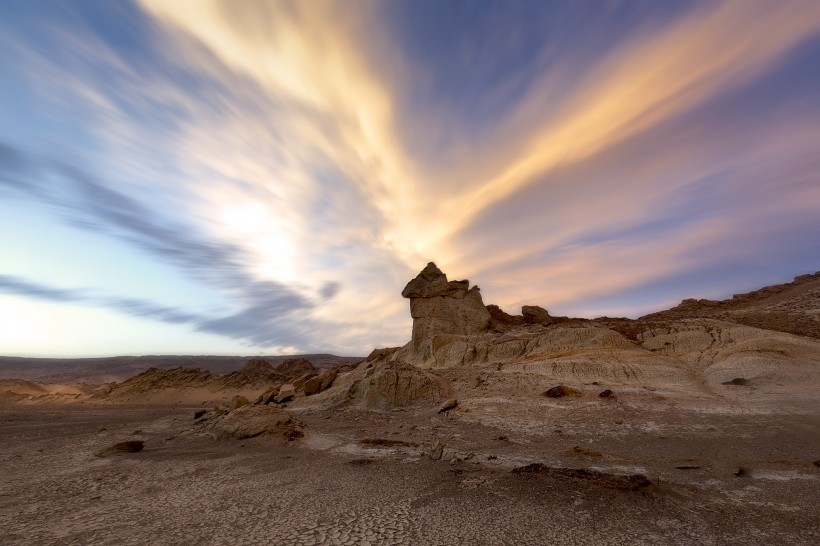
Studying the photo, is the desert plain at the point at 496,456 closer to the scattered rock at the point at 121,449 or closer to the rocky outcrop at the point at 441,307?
the scattered rock at the point at 121,449

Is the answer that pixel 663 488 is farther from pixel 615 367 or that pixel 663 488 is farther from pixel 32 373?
pixel 32 373

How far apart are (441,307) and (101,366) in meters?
125

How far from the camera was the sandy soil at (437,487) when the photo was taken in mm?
6117

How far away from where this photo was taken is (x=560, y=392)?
1952 centimetres

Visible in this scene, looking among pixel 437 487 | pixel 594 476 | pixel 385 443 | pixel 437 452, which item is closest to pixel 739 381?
pixel 594 476

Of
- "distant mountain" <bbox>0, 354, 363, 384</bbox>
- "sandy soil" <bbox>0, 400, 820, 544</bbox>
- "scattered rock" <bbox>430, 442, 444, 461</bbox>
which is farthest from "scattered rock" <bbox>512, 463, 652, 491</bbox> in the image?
"distant mountain" <bbox>0, 354, 363, 384</bbox>

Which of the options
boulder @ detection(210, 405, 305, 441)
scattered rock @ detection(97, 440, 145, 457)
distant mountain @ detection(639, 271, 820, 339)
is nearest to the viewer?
scattered rock @ detection(97, 440, 145, 457)

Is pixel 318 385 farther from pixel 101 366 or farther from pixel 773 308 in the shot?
pixel 101 366

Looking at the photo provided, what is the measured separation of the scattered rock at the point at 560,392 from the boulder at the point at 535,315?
606 inches

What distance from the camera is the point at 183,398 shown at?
140 ft

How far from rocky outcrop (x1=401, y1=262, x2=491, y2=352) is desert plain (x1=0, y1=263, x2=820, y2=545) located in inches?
185

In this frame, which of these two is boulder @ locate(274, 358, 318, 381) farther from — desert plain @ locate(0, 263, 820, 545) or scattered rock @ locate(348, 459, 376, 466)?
scattered rock @ locate(348, 459, 376, 466)

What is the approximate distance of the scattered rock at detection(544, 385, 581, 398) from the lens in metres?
19.4

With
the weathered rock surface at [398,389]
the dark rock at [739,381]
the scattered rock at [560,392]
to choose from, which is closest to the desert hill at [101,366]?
the weathered rock surface at [398,389]
